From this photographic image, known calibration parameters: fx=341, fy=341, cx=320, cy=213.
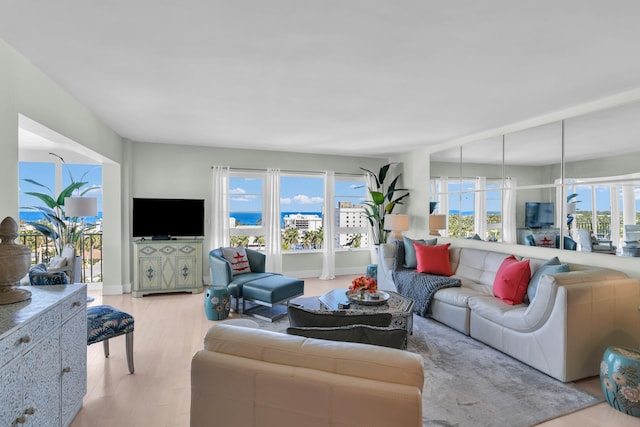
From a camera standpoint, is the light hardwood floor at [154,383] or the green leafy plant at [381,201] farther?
the green leafy plant at [381,201]

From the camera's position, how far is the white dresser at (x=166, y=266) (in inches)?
202

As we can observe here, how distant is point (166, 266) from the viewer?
5.23m

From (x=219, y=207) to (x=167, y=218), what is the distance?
85 cm

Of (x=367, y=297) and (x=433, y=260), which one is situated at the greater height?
(x=433, y=260)

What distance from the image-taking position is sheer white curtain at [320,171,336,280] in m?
6.63

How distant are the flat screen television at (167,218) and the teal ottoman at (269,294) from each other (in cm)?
171

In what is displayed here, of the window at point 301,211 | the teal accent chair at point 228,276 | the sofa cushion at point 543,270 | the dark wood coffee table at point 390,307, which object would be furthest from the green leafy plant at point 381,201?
the sofa cushion at point 543,270

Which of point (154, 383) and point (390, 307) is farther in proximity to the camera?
point (390, 307)

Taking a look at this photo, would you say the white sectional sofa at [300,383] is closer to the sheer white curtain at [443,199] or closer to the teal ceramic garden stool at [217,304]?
the teal ceramic garden stool at [217,304]

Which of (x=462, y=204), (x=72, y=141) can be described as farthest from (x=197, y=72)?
(x=462, y=204)

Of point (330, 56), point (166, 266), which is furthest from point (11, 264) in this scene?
point (166, 266)

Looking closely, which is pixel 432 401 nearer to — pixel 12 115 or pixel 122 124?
pixel 12 115

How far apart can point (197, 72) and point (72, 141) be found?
1.69m

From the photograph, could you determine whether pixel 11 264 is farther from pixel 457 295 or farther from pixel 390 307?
pixel 457 295
